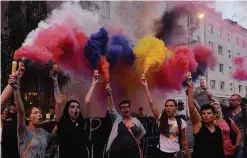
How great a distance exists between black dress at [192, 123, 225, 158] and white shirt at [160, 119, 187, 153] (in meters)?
0.60

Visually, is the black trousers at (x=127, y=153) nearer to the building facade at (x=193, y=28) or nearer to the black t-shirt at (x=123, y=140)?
the black t-shirt at (x=123, y=140)

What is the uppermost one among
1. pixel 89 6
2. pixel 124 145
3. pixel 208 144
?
pixel 89 6

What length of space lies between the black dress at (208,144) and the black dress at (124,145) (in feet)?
3.16

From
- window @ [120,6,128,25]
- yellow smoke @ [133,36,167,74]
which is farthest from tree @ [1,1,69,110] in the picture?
window @ [120,6,128,25]

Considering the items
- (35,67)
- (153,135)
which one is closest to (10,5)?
(35,67)

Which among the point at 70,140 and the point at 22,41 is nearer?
the point at 70,140

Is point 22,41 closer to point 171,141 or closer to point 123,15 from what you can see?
point 123,15

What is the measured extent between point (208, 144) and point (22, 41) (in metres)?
5.06

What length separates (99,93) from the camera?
7242mm

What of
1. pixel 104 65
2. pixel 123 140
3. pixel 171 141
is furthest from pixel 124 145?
pixel 104 65

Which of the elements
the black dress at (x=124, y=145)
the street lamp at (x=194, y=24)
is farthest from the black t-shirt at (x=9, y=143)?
the street lamp at (x=194, y=24)

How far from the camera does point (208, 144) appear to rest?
4.31 m

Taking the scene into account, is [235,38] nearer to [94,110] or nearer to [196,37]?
[196,37]

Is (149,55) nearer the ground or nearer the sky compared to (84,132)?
nearer the sky
